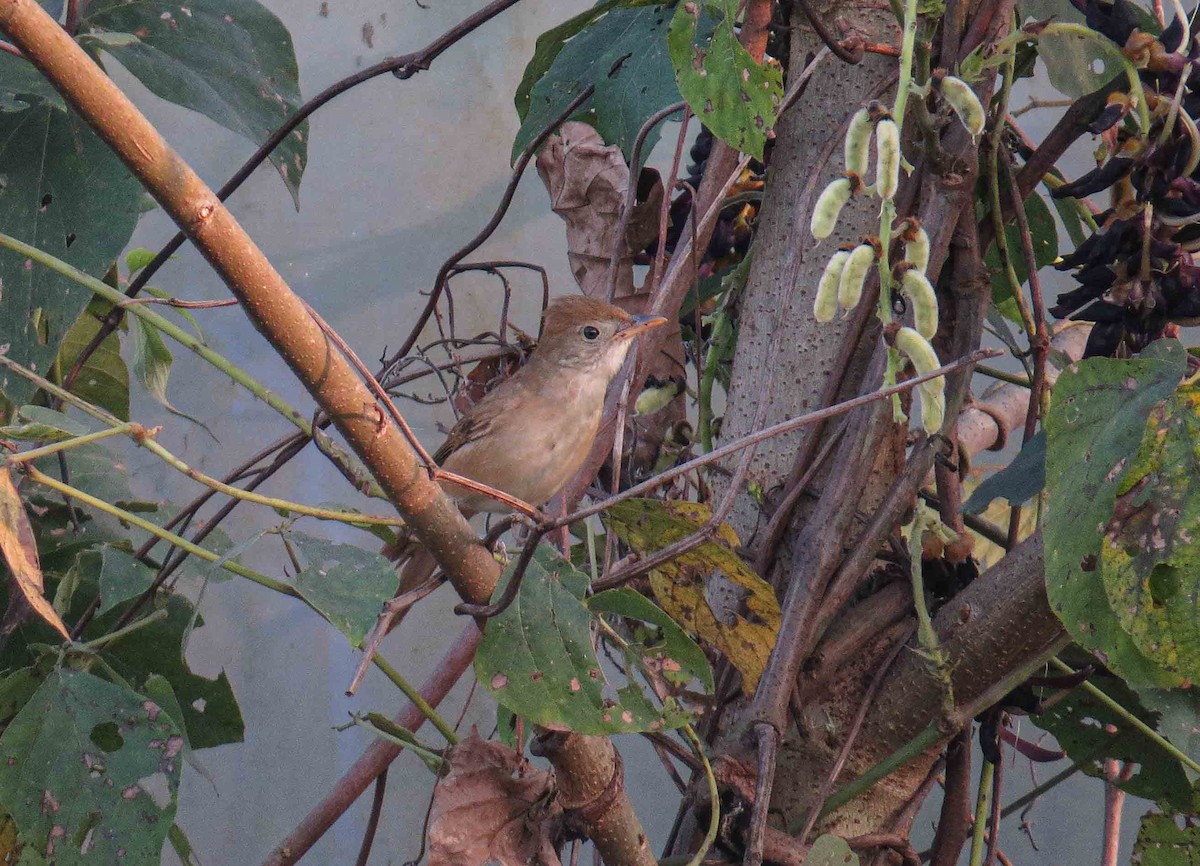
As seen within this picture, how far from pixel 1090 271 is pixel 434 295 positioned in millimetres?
1227

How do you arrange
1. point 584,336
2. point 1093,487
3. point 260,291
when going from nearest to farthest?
point 260,291 < point 1093,487 < point 584,336

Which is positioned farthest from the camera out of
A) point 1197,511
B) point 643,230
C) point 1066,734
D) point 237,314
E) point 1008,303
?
Answer: point 237,314

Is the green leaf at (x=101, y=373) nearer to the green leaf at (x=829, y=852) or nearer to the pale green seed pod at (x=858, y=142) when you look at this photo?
the green leaf at (x=829, y=852)

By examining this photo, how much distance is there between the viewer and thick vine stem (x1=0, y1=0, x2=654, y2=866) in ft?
2.73

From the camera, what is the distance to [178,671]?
1955mm

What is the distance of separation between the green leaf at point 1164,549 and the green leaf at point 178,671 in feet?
4.48

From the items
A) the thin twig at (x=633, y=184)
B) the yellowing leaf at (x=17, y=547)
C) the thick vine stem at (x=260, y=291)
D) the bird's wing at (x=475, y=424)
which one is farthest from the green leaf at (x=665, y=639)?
the bird's wing at (x=475, y=424)

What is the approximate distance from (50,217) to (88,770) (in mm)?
763

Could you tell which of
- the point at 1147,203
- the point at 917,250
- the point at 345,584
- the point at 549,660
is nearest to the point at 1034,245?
the point at 1147,203

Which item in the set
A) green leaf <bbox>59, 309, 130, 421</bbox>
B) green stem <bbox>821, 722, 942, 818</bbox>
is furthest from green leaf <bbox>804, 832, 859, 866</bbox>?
green leaf <bbox>59, 309, 130, 421</bbox>

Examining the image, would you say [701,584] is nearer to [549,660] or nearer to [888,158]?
[549,660]

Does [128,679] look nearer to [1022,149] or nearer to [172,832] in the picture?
[172,832]

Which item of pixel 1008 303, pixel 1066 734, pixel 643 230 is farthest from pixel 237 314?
pixel 1066 734

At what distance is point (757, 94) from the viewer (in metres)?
1.51
